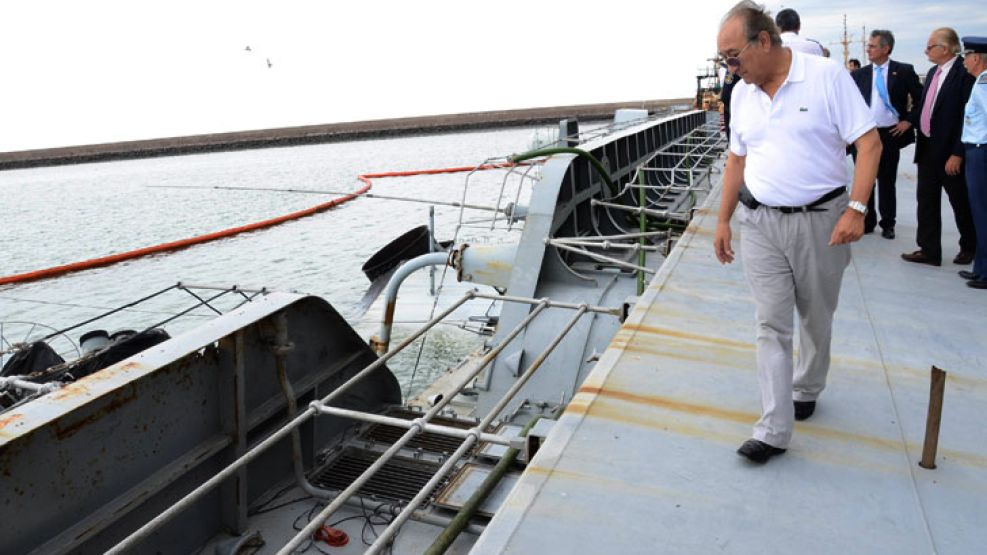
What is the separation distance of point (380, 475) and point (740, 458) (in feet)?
10.6

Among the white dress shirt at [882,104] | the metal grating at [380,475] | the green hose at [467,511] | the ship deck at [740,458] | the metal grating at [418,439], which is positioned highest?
the white dress shirt at [882,104]

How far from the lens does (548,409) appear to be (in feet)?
26.9

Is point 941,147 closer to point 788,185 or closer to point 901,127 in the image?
point 901,127

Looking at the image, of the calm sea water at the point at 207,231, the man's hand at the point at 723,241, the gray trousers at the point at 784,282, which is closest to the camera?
the gray trousers at the point at 784,282

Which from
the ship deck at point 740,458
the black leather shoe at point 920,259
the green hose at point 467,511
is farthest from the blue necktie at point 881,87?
the green hose at point 467,511

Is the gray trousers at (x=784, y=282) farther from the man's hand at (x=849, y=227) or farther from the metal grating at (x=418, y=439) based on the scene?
the metal grating at (x=418, y=439)

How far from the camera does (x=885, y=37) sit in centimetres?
697

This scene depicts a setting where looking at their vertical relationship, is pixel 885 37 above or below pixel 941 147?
above

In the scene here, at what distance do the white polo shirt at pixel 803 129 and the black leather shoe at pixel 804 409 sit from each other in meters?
1.06

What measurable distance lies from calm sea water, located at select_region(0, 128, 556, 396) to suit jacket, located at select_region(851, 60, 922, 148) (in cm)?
1223

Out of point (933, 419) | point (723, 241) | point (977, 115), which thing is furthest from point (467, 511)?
point (977, 115)

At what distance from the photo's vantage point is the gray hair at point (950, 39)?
243 inches

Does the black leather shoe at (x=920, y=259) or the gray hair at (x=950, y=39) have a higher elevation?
the gray hair at (x=950, y=39)

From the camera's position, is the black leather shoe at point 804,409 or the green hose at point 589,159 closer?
the black leather shoe at point 804,409
